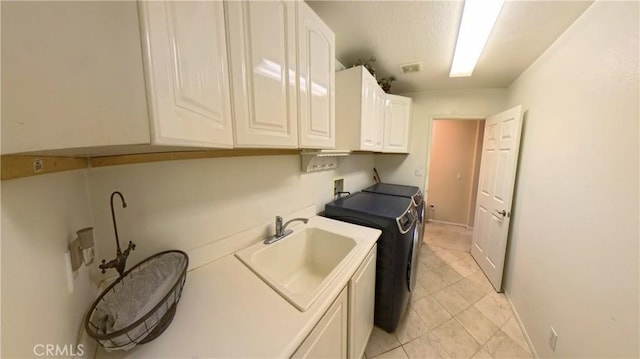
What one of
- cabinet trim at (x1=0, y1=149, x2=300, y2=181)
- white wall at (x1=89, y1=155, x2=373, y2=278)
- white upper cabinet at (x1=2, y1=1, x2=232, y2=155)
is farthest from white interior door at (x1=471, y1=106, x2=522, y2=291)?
white upper cabinet at (x1=2, y1=1, x2=232, y2=155)

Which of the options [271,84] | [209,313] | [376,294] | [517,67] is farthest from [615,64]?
[209,313]

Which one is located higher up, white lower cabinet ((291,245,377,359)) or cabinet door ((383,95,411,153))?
cabinet door ((383,95,411,153))

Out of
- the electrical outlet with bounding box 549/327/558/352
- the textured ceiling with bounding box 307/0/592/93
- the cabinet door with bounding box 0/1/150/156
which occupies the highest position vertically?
the textured ceiling with bounding box 307/0/592/93

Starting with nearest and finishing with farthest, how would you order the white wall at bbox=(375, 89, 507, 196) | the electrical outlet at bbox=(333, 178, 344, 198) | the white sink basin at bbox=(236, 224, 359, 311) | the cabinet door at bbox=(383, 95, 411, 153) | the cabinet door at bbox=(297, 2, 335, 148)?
the cabinet door at bbox=(297, 2, 335, 148) < the white sink basin at bbox=(236, 224, 359, 311) < the electrical outlet at bbox=(333, 178, 344, 198) < the cabinet door at bbox=(383, 95, 411, 153) < the white wall at bbox=(375, 89, 507, 196)

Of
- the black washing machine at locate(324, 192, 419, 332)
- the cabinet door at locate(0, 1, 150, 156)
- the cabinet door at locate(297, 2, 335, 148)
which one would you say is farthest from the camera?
the black washing machine at locate(324, 192, 419, 332)

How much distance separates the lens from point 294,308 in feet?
2.42

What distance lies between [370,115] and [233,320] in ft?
6.04

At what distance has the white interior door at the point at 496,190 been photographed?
1.91 metres

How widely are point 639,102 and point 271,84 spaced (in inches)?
61.5

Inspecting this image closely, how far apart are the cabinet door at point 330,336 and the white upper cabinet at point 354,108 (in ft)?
4.08

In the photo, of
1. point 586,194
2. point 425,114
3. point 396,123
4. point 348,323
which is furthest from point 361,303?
point 425,114

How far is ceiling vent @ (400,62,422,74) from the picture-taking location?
201cm

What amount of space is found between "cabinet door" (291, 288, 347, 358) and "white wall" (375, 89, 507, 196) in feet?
8.67

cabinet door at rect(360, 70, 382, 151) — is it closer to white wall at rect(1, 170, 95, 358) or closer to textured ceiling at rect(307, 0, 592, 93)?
textured ceiling at rect(307, 0, 592, 93)
